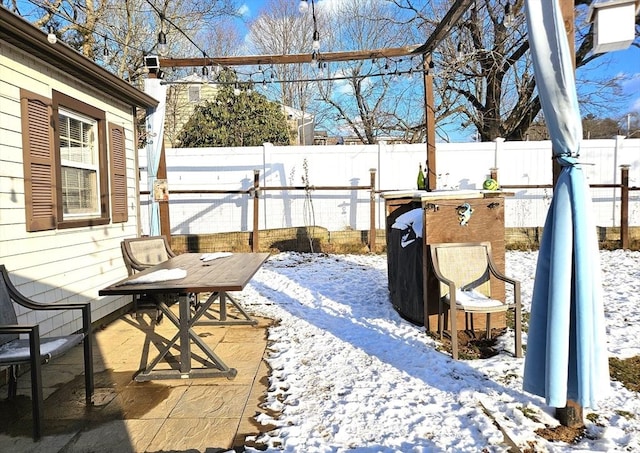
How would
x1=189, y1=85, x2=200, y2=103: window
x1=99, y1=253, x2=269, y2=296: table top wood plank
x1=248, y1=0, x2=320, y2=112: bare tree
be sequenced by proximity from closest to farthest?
x1=99, y1=253, x2=269, y2=296: table top wood plank → x1=248, y1=0, x2=320, y2=112: bare tree → x1=189, y1=85, x2=200, y2=103: window

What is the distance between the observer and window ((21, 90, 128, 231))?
3375 mm

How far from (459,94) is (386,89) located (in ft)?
8.74

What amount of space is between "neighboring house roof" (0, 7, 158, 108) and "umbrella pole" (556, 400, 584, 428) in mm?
4026

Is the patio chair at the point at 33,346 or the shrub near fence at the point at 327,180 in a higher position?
the shrub near fence at the point at 327,180

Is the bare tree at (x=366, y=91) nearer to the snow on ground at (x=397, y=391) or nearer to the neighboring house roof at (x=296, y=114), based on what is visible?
the neighboring house roof at (x=296, y=114)

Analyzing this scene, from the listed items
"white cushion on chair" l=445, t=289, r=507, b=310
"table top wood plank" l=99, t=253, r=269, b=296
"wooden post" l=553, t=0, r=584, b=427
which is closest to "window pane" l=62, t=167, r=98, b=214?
"table top wood plank" l=99, t=253, r=269, b=296

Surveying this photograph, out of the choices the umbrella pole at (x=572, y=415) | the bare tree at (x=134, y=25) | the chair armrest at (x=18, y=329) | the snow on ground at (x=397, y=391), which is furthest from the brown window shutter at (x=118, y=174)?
the bare tree at (x=134, y=25)

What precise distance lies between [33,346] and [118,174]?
2.89 metres

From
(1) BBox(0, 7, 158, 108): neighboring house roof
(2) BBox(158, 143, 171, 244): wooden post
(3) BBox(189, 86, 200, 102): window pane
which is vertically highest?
(3) BBox(189, 86, 200, 102): window pane

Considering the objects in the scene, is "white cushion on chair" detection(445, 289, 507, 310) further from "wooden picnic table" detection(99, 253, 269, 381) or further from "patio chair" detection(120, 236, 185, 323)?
"patio chair" detection(120, 236, 185, 323)

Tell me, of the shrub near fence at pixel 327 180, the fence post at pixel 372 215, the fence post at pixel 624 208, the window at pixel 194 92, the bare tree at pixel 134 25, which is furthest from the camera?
the window at pixel 194 92

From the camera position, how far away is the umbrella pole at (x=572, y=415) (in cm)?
225

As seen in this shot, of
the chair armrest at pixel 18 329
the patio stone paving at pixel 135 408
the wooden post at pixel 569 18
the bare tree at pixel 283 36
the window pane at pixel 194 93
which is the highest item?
the bare tree at pixel 283 36

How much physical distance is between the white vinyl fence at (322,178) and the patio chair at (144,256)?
4082 millimetres
